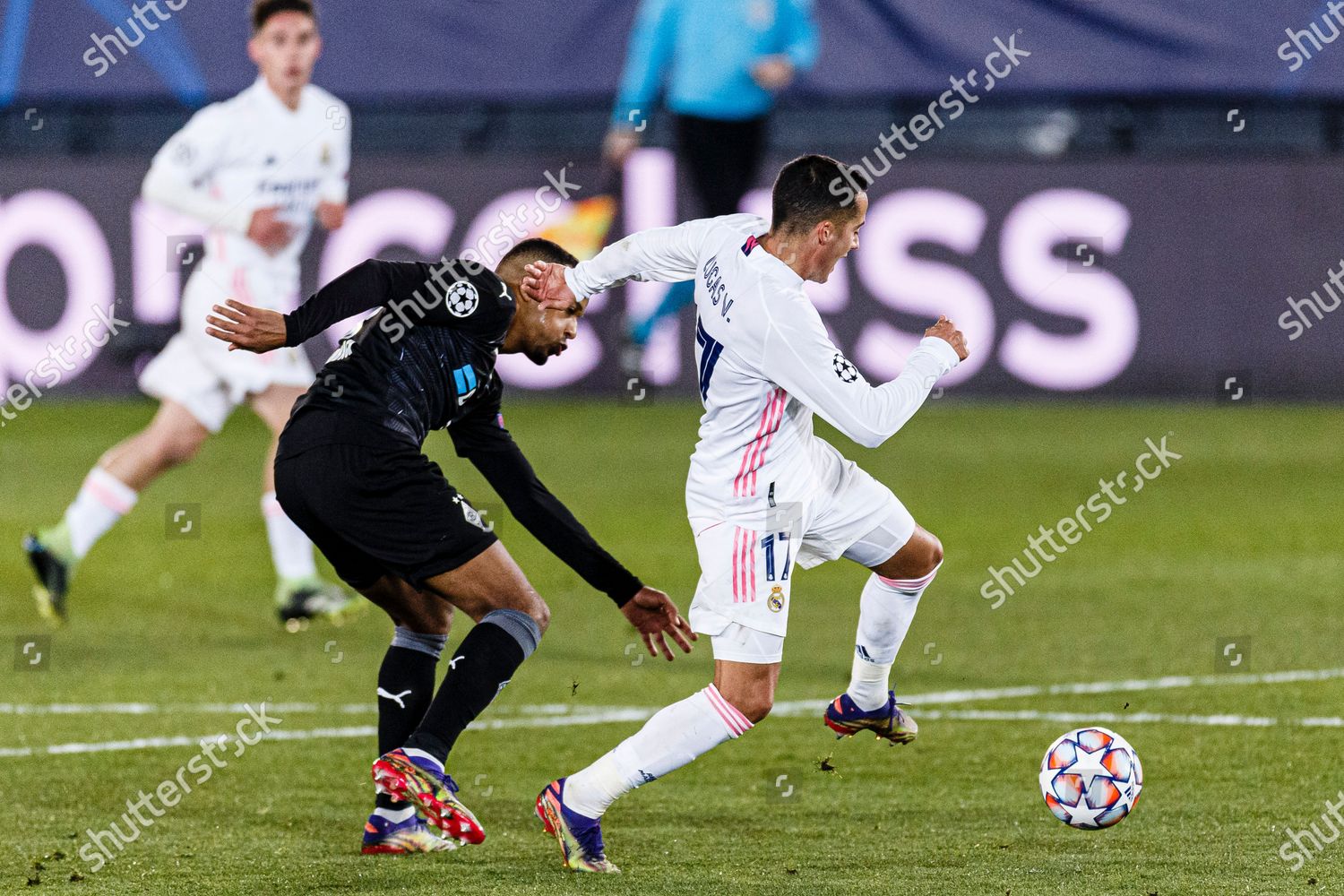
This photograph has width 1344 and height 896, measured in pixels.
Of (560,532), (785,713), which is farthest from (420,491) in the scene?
(785,713)

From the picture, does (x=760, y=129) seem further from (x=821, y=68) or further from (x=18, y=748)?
(x=18, y=748)

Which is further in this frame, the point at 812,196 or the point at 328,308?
the point at 812,196

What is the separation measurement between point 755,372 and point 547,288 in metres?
0.63

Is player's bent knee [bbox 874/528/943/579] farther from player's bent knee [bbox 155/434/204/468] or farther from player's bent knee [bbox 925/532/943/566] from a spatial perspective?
player's bent knee [bbox 155/434/204/468]

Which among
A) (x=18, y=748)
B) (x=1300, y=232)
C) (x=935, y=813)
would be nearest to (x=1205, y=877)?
(x=935, y=813)

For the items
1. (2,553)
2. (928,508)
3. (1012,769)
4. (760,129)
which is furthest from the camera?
(760,129)

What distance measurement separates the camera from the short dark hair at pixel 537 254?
5488 mm

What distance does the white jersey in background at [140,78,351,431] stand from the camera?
8.87 m

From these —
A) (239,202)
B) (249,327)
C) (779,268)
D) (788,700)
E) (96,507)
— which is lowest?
(96,507)

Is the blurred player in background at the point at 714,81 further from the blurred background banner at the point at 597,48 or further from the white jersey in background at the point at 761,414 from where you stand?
the white jersey in background at the point at 761,414

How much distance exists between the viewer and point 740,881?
4.83 metres

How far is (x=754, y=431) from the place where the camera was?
5250mm

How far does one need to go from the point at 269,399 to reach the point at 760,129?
709 centimetres

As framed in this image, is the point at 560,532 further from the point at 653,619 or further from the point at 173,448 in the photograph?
the point at 173,448
